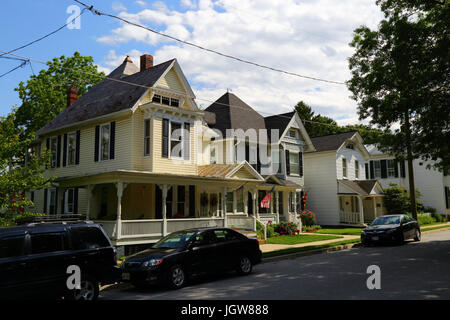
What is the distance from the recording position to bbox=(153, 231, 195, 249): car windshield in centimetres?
1105

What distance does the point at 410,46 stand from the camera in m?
15.8

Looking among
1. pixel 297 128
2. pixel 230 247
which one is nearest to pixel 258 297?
pixel 230 247

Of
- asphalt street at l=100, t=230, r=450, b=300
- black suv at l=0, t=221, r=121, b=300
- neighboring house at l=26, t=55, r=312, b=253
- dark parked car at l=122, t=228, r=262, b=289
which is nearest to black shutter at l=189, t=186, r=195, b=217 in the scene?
neighboring house at l=26, t=55, r=312, b=253

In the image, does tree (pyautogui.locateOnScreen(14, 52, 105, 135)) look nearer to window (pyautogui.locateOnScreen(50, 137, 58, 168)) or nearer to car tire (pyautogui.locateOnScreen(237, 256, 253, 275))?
window (pyautogui.locateOnScreen(50, 137, 58, 168))

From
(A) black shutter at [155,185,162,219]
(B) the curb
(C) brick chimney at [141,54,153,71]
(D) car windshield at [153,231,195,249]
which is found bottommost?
(B) the curb

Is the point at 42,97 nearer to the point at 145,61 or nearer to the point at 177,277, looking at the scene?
the point at 145,61

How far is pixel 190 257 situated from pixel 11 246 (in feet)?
14.9

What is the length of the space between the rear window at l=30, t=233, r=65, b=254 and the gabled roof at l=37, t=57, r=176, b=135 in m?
11.7

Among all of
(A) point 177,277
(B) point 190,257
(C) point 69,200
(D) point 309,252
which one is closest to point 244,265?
(B) point 190,257

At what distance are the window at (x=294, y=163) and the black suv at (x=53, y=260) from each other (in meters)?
23.9

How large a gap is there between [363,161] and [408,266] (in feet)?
87.9

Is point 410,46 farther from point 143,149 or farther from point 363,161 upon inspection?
point 363,161

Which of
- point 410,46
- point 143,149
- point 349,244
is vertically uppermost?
point 410,46

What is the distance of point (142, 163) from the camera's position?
19.7 m
